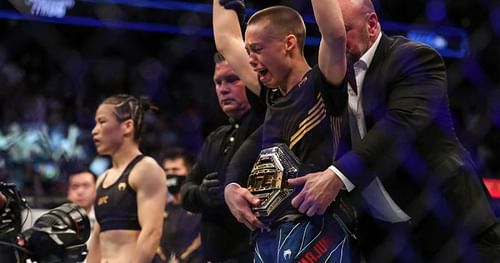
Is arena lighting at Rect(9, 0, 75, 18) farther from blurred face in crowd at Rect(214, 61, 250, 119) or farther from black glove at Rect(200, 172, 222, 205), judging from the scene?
black glove at Rect(200, 172, 222, 205)

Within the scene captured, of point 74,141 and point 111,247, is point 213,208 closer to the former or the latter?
point 111,247

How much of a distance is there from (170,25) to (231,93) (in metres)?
2.55

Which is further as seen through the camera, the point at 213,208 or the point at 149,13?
the point at 149,13

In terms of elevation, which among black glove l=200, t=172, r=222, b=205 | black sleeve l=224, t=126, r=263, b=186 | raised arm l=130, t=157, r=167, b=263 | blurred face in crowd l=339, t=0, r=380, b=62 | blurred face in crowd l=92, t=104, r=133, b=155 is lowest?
raised arm l=130, t=157, r=167, b=263

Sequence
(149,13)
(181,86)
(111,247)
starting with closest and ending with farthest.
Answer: (111,247) → (149,13) → (181,86)

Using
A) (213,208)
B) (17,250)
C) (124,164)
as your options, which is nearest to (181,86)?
(124,164)

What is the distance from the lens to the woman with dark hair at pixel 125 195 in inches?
114

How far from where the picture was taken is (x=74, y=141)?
15.4ft

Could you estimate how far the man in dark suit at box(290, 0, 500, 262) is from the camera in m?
1.88

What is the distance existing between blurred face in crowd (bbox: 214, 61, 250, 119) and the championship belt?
84 centimetres

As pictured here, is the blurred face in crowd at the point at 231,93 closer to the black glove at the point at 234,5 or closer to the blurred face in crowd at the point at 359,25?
the black glove at the point at 234,5

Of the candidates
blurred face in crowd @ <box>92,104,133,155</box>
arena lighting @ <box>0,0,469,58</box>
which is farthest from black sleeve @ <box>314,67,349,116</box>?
arena lighting @ <box>0,0,469,58</box>

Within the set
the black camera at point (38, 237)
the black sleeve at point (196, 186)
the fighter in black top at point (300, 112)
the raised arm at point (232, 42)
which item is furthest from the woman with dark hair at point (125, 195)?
the fighter in black top at point (300, 112)

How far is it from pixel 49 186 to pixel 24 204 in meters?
2.19
